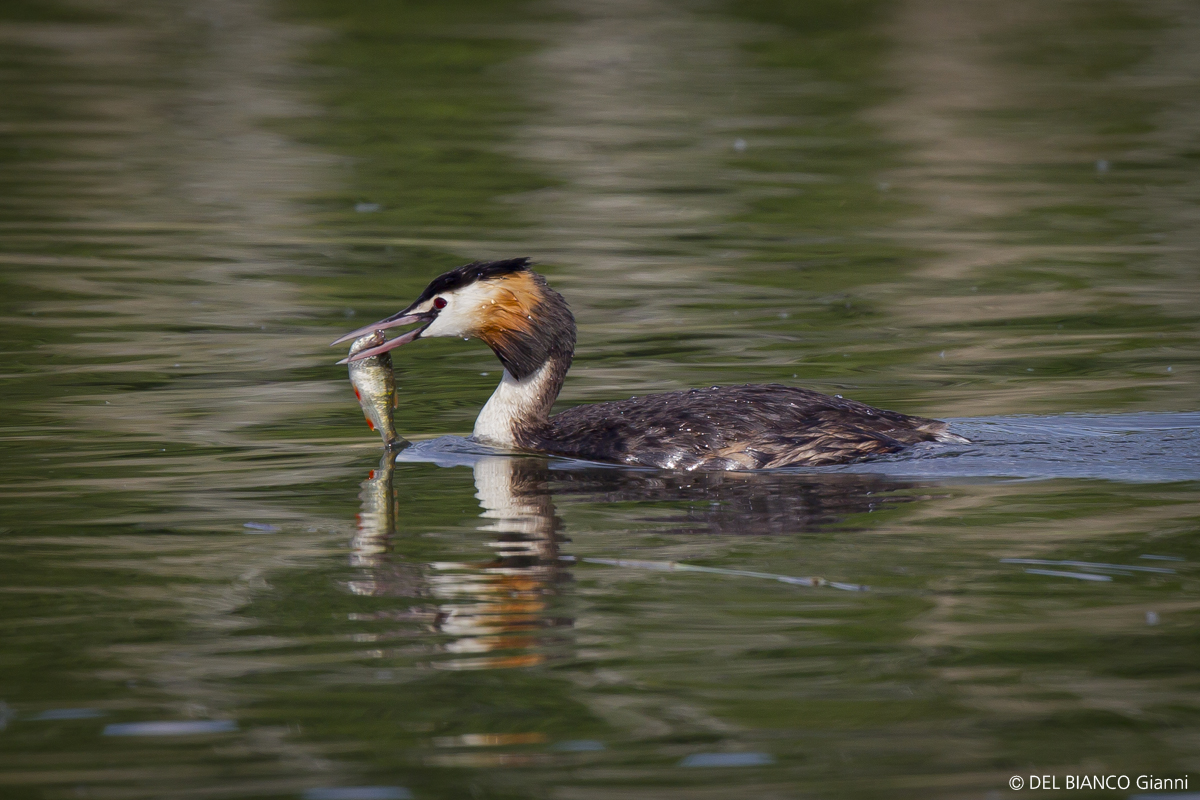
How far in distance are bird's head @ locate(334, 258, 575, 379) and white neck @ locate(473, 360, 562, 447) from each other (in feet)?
0.21

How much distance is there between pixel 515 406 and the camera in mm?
10148

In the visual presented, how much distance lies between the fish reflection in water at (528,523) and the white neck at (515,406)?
10.3 inches

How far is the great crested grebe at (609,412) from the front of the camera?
938cm

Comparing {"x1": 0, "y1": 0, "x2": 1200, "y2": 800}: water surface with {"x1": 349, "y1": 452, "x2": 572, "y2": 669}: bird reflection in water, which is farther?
{"x1": 349, "y1": 452, "x2": 572, "y2": 669}: bird reflection in water

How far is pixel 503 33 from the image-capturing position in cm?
3153

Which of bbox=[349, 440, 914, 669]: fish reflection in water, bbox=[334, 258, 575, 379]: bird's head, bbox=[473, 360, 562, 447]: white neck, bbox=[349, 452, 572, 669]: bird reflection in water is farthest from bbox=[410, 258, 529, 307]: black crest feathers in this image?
bbox=[349, 452, 572, 669]: bird reflection in water

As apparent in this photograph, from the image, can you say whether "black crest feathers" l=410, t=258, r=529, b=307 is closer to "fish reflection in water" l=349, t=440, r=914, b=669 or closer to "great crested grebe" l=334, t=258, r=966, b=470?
"great crested grebe" l=334, t=258, r=966, b=470

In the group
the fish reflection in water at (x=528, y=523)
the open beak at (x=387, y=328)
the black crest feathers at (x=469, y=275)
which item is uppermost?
the black crest feathers at (x=469, y=275)

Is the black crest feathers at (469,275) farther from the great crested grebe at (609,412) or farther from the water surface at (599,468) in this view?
the water surface at (599,468)

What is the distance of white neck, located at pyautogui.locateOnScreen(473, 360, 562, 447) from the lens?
33.2 feet

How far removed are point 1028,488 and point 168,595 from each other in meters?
4.16

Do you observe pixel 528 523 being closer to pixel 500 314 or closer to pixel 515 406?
pixel 515 406

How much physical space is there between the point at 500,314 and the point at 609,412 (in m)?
0.84

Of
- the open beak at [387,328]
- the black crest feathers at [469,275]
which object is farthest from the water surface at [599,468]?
the black crest feathers at [469,275]
